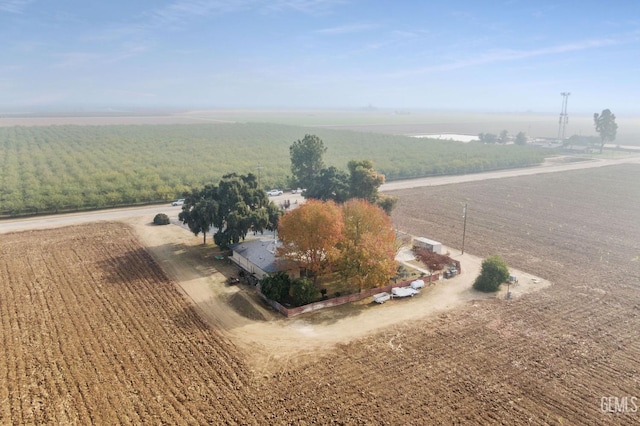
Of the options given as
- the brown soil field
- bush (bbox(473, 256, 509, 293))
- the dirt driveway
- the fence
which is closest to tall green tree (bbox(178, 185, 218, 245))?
the dirt driveway

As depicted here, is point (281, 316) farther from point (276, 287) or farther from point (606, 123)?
point (606, 123)

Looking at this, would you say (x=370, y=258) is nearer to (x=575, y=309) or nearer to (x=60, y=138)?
(x=575, y=309)

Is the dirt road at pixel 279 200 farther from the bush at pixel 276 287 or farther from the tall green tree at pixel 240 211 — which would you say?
the bush at pixel 276 287

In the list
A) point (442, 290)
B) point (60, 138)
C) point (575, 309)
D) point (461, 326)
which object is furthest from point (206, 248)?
point (60, 138)

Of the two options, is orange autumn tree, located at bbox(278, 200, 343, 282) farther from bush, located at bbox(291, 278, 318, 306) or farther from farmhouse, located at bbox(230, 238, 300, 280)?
bush, located at bbox(291, 278, 318, 306)

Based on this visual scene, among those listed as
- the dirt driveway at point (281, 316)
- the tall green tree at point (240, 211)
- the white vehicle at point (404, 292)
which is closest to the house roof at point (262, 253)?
the tall green tree at point (240, 211)
